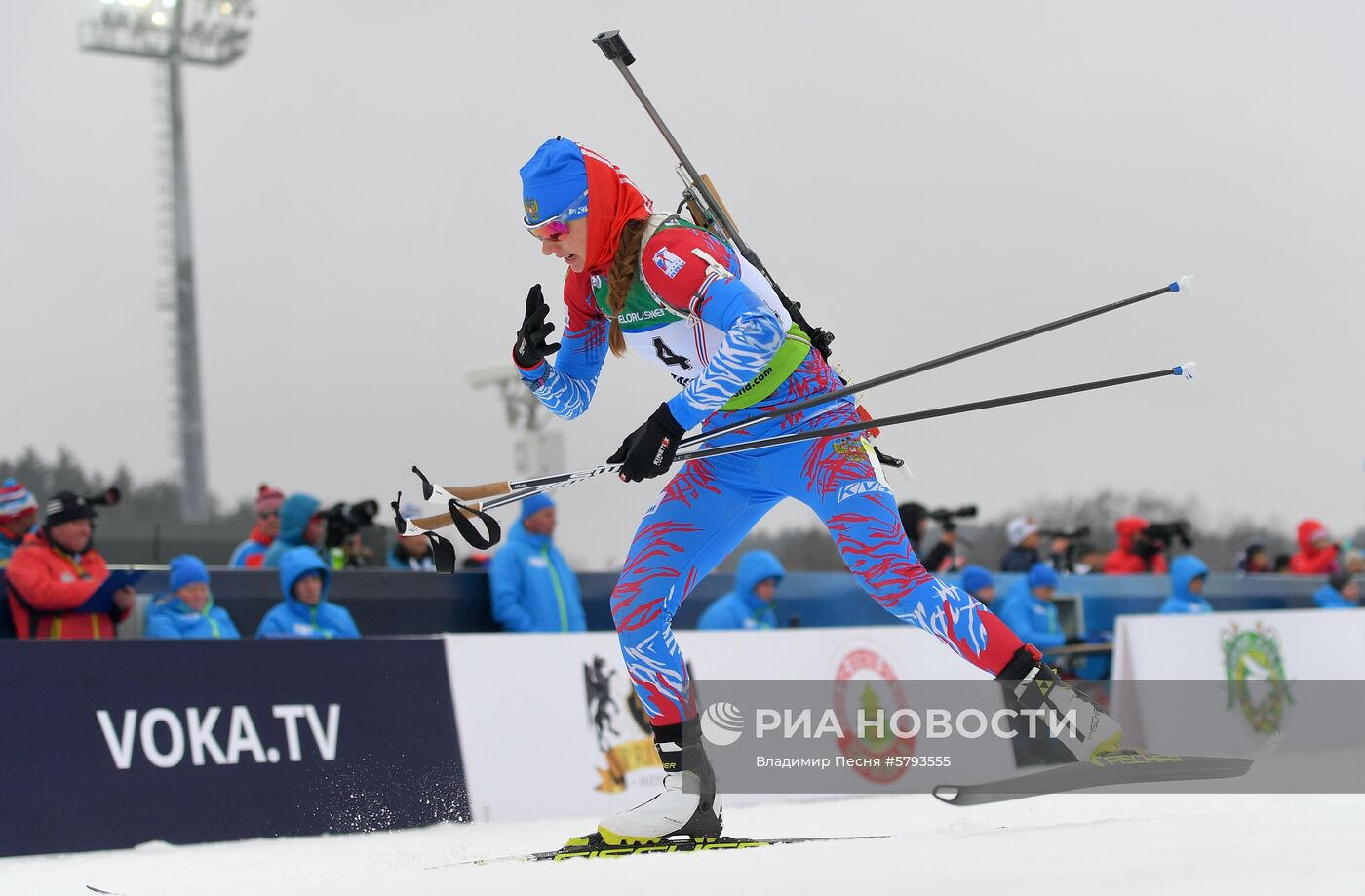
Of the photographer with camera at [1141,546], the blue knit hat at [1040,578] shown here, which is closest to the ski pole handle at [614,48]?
the blue knit hat at [1040,578]

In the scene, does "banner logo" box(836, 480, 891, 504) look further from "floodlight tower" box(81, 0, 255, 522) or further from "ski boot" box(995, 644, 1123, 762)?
"floodlight tower" box(81, 0, 255, 522)

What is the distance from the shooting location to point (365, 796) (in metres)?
4.86

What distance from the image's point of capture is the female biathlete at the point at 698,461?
119 inches

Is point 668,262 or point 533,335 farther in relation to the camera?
point 533,335

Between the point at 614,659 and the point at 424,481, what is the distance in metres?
2.75

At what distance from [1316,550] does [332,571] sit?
10170mm

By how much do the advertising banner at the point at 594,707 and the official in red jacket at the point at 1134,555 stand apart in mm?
5039

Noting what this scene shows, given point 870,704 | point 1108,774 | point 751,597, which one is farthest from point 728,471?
point 751,597

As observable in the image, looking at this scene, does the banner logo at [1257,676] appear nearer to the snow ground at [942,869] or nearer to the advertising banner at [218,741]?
the snow ground at [942,869]

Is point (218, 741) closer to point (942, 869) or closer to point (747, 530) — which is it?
point (747, 530)

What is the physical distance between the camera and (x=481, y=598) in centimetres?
681

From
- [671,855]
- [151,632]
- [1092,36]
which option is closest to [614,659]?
[151,632]

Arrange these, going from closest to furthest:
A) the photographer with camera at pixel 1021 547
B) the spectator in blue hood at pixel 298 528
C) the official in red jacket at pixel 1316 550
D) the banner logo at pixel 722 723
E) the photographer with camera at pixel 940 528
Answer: the banner logo at pixel 722 723
the spectator in blue hood at pixel 298 528
the photographer with camera at pixel 940 528
the photographer with camera at pixel 1021 547
the official in red jacket at pixel 1316 550

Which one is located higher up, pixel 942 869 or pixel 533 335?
pixel 533 335
